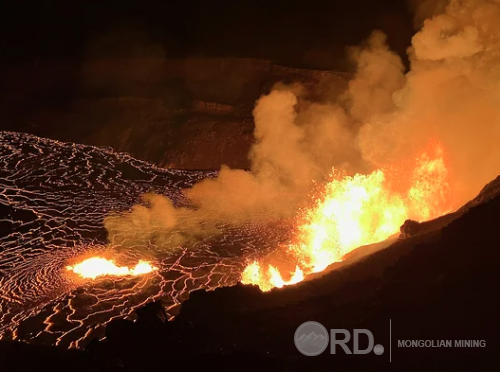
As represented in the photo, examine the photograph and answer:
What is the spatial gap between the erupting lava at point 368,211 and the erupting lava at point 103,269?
266cm

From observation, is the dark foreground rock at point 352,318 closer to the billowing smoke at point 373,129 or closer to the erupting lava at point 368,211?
the erupting lava at point 368,211

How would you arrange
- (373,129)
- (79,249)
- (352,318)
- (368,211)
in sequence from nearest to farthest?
1. (352,318)
2. (368,211)
3. (79,249)
4. (373,129)

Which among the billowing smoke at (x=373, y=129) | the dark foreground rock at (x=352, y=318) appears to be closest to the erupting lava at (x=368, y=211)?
the billowing smoke at (x=373, y=129)

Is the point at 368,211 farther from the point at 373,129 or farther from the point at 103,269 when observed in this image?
the point at 103,269

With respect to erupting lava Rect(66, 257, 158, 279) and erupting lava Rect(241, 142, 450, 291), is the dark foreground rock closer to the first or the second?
erupting lava Rect(241, 142, 450, 291)

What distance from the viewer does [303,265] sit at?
11.8 meters

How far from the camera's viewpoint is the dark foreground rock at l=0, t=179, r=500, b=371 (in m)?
5.15

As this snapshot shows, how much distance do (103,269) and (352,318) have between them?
8.05 meters

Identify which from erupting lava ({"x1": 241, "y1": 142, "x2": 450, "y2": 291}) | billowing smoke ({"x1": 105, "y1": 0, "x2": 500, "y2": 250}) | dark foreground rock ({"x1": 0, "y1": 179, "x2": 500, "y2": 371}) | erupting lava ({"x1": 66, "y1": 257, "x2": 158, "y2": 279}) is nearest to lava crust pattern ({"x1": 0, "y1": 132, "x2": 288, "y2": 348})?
erupting lava ({"x1": 66, "y1": 257, "x2": 158, "y2": 279})

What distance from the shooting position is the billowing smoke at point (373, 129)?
11.0 m

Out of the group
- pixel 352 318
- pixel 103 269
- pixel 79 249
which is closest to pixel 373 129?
pixel 103 269

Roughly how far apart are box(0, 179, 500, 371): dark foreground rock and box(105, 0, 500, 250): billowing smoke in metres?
4.69

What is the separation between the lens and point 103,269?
12.3 m

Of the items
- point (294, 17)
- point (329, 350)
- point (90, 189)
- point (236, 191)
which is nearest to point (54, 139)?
point (90, 189)
